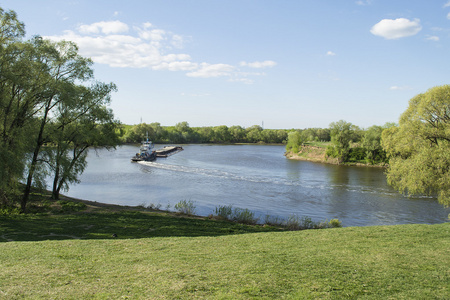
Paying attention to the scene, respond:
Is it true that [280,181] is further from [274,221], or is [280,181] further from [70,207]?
[70,207]

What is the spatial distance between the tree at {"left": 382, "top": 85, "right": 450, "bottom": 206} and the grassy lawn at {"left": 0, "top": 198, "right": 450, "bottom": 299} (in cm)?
650

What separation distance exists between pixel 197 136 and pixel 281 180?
10657 centimetres

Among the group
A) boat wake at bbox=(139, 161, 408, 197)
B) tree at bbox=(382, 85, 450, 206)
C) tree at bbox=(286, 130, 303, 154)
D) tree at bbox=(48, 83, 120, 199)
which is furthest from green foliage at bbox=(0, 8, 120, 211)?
tree at bbox=(286, 130, 303, 154)

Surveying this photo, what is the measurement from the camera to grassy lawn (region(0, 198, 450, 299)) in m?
6.20

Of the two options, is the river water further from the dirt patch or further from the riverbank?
the dirt patch

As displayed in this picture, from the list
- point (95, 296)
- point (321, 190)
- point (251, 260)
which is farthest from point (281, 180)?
point (95, 296)

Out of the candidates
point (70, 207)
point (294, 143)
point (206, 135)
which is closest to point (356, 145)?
point (294, 143)

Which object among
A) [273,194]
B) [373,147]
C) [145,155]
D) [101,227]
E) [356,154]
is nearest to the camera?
[101,227]

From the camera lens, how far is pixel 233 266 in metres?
7.73

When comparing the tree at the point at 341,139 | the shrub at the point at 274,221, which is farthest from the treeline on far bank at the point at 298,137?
the shrub at the point at 274,221

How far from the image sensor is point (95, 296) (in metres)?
5.95

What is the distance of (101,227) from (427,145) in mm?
19593

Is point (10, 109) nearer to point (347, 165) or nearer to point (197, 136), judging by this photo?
point (347, 165)

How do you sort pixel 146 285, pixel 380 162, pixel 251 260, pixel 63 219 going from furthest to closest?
1. pixel 380 162
2. pixel 63 219
3. pixel 251 260
4. pixel 146 285
